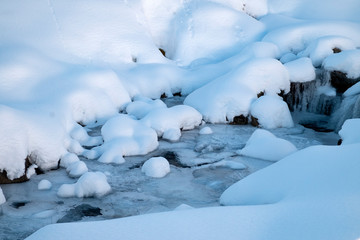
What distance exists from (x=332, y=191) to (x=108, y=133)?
4.90 metres

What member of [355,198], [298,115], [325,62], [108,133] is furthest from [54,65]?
[355,198]

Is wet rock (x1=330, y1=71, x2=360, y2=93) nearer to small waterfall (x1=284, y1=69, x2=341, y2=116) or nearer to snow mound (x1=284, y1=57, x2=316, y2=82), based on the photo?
small waterfall (x1=284, y1=69, x2=341, y2=116)

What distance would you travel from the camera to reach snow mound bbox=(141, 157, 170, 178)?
562 cm

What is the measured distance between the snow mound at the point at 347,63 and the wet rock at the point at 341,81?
9 centimetres

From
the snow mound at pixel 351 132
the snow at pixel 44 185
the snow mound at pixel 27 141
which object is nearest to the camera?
the snow mound at pixel 351 132

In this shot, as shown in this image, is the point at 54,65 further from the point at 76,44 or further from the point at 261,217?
the point at 261,217

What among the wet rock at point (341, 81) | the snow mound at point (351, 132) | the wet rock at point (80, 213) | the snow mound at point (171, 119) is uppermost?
the snow mound at point (351, 132)

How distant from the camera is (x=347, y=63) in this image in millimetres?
9242

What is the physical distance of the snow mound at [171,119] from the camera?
754cm

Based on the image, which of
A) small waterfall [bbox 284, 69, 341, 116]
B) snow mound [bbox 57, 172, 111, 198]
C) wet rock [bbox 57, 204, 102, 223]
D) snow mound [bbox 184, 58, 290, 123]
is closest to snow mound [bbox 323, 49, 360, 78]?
small waterfall [bbox 284, 69, 341, 116]

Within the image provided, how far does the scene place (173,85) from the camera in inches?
422

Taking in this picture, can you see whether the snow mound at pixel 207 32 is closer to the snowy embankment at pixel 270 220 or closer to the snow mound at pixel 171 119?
the snow mound at pixel 171 119

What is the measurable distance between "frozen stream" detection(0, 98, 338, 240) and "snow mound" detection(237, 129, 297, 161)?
0.16 meters

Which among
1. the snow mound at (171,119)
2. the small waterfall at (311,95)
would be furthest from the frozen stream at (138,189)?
the small waterfall at (311,95)
